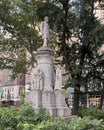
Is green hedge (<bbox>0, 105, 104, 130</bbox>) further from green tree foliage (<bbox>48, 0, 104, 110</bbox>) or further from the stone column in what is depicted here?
green tree foliage (<bbox>48, 0, 104, 110</bbox>)

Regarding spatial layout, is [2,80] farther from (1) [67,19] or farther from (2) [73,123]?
(2) [73,123]

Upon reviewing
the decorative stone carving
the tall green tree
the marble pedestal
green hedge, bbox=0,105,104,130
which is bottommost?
green hedge, bbox=0,105,104,130

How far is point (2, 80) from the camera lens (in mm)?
77375

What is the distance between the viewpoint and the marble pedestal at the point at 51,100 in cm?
1497

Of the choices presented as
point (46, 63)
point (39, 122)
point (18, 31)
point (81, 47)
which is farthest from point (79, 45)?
point (39, 122)

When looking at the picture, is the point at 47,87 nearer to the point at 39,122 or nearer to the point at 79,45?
the point at 39,122

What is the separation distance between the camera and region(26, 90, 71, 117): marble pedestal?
15.0 m

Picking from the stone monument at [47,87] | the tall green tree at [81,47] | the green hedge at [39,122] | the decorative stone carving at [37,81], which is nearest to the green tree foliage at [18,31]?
the tall green tree at [81,47]

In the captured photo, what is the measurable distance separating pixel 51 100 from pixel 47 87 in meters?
0.75

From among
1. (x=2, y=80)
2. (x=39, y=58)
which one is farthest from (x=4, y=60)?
(x=2, y=80)

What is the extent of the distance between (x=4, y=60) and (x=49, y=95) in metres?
12.6

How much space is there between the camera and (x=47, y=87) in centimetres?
1562

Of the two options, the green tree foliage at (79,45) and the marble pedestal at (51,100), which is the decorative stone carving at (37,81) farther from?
the green tree foliage at (79,45)

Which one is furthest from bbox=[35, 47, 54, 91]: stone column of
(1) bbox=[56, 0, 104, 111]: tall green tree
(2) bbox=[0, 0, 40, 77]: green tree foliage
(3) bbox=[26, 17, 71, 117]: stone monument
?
(2) bbox=[0, 0, 40, 77]: green tree foliage
